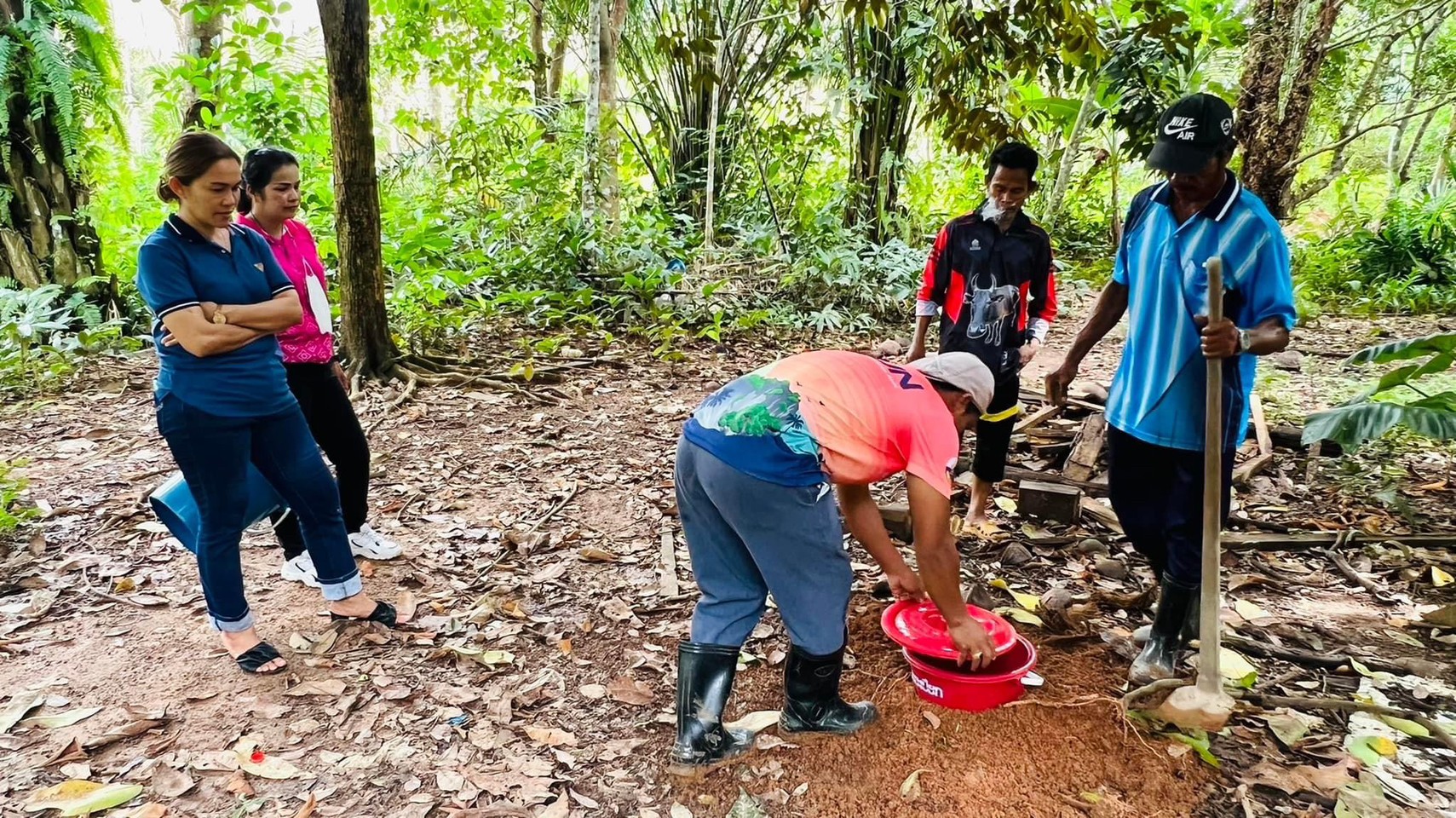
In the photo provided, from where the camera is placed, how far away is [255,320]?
2.54 meters

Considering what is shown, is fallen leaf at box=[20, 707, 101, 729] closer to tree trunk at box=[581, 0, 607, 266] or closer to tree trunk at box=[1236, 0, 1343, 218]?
tree trunk at box=[581, 0, 607, 266]

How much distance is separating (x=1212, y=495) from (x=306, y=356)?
314 centimetres

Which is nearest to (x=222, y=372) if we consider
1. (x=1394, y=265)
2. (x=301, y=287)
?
(x=301, y=287)

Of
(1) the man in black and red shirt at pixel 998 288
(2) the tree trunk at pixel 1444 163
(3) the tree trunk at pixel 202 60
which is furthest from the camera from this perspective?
(2) the tree trunk at pixel 1444 163

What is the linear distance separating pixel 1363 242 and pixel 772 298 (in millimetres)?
7177

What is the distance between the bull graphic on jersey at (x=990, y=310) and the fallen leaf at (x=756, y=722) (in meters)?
1.93

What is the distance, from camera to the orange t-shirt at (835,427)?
6.68 feet

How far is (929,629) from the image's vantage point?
2641mm

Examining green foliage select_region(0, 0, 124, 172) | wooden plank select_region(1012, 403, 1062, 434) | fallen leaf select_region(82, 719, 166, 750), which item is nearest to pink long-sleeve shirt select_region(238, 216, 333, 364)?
fallen leaf select_region(82, 719, 166, 750)

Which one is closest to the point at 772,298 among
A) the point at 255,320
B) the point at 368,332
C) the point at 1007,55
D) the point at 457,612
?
the point at 368,332

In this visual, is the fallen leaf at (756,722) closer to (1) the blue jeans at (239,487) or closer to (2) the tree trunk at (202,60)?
(1) the blue jeans at (239,487)

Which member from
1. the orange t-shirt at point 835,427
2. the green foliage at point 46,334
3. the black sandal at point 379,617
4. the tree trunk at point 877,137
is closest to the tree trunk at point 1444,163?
the tree trunk at point 877,137

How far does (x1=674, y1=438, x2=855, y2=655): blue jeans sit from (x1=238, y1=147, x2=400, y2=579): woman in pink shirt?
163 centimetres

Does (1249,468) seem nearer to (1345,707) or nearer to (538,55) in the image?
(1345,707)
